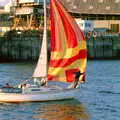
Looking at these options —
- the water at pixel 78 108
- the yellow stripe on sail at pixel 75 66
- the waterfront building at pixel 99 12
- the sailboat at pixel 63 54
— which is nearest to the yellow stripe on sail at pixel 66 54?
the sailboat at pixel 63 54

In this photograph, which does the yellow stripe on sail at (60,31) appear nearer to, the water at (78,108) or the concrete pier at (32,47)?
the water at (78,108)

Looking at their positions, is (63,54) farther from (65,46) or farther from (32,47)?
(32,47)

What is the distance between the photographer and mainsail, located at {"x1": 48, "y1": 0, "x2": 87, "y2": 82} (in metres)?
49.9

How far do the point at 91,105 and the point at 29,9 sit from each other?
90467 mm

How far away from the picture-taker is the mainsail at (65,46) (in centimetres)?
4994

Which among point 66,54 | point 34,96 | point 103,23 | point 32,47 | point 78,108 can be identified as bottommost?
point 32,47

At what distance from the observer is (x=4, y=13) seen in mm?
154375

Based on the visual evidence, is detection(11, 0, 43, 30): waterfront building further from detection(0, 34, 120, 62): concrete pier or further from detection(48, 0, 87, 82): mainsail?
detection(48, 0, 87, 82): mainsail

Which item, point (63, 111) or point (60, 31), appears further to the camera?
point (60, 31)

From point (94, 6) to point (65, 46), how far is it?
305ft

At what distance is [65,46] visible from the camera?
50.3 meters

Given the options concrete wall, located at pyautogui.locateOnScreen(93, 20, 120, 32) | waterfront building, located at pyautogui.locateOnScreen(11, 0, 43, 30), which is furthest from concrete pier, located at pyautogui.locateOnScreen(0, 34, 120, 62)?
concrete wall, located at pyautogui.locateOnScreen(93, 20, 120, 32)

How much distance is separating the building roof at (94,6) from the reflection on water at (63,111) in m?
92.9

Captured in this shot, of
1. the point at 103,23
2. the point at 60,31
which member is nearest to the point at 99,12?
the point at 103,23
